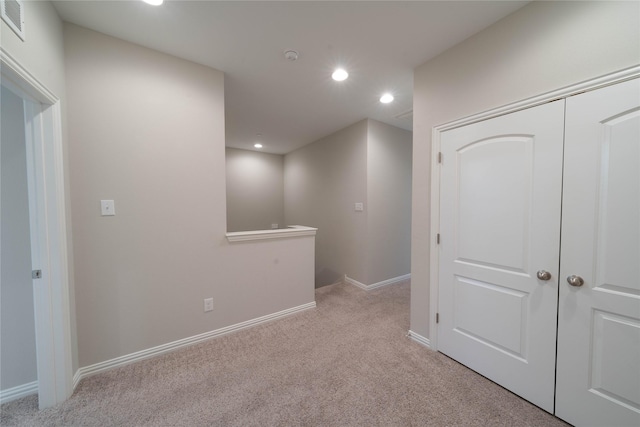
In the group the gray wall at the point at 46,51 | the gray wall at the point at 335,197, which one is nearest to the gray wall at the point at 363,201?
the gray wall at the point at 335,197

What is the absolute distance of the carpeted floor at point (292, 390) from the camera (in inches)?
54.9

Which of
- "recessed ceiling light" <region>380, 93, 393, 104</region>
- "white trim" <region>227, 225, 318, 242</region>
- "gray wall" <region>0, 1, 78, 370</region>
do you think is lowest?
"white trim" <region>227, 225, 318, 242</region>

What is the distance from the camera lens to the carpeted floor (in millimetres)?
1395

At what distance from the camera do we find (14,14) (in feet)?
3.65

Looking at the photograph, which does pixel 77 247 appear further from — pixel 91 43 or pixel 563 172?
pixel 563 172

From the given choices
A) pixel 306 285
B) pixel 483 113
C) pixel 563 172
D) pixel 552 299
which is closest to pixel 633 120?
pixel 563 172

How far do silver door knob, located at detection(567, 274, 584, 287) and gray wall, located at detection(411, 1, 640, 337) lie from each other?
0.87 meters

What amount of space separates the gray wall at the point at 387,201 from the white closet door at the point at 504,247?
155 centimetres

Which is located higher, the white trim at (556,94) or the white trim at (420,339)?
the white trim at (556,94)

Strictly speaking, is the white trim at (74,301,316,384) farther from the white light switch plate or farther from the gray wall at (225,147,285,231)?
the gray wall at (225,147,285,231)

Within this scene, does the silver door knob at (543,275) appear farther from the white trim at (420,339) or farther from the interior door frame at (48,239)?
the interior door frame at (48,239)

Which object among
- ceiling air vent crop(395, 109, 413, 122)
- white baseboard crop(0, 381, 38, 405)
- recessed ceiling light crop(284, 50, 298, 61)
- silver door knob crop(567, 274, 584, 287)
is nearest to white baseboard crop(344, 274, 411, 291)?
silver door knob crop(567, 274, 584, 287)

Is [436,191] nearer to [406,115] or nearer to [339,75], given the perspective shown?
[339,75]

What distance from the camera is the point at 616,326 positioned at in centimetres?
121
